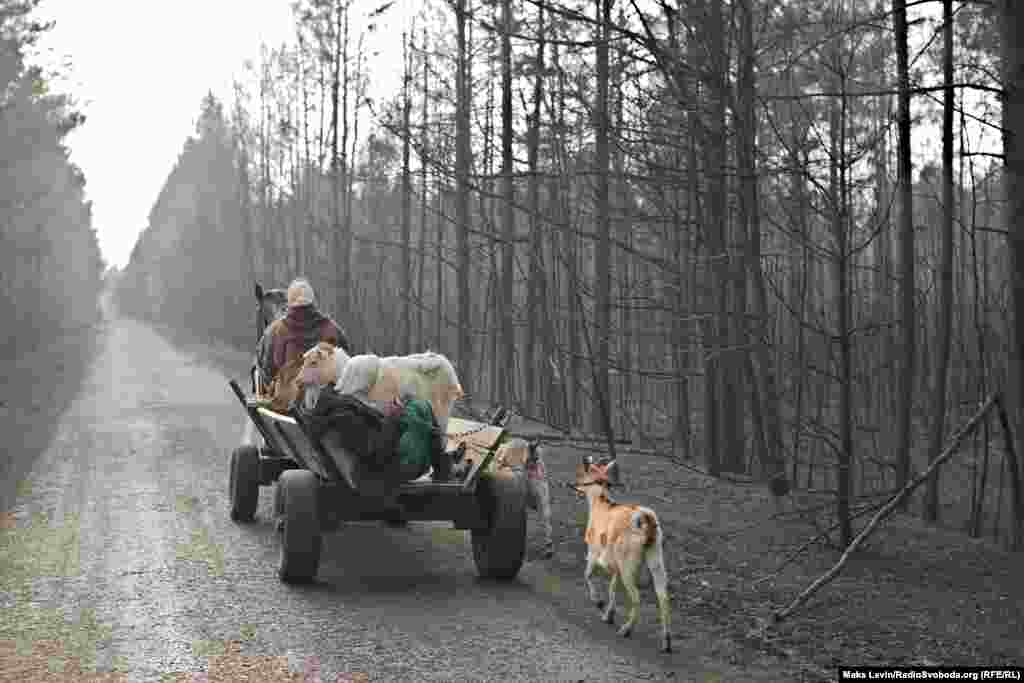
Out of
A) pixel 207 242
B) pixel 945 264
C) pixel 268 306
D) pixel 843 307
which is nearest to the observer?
pixel 843 307

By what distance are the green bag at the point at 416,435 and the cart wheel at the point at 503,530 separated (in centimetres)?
58

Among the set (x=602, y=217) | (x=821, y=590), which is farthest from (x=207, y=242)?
(x=821, y=590)

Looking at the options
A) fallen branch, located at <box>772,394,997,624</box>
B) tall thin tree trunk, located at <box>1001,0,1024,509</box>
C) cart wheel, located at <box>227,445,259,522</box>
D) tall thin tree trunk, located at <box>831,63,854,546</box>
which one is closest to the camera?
fallen branch, located at <box>772,394,997,624</box>

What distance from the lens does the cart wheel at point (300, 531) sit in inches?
276

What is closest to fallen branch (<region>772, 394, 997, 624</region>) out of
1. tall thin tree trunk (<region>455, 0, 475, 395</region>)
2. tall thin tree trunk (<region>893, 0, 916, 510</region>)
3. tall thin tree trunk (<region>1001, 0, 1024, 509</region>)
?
tall thin tree trunk (<region>1001, 0, 1024, 509</region>)

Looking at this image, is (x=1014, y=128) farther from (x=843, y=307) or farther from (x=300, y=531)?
(x=300, y=531)

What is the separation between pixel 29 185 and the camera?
3866cm

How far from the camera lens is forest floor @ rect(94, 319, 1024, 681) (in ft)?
20.1

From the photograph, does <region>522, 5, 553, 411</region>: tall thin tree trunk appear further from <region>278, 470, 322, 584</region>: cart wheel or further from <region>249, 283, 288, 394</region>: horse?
<region>278, 470, 322, 584</region>: cart wheel

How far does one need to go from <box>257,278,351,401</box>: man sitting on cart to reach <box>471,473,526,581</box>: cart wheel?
8.94 ft

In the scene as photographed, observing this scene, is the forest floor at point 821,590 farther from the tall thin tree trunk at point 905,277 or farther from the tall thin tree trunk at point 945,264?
the tall thin tree trunk at point 945,264

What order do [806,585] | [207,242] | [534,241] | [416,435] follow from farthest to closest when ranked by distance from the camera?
[207,242] < [534,241] < [806,585] < [416,435]

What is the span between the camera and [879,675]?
5.44m

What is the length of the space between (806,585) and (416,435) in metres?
3.10
